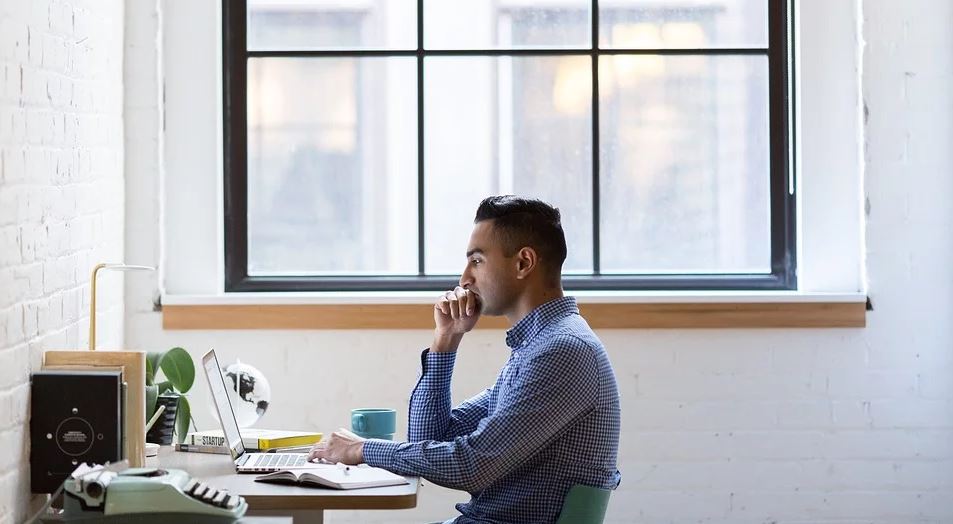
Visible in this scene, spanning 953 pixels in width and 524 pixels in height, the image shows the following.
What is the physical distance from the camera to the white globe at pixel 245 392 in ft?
10.1

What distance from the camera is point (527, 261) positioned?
2.80m

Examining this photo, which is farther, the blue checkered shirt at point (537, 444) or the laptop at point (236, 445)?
the laptop at point (236, 445)

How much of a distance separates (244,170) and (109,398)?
4.66 ft

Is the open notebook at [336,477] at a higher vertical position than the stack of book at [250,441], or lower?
lower

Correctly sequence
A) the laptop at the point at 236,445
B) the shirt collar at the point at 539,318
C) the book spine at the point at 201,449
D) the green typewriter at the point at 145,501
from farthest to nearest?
the book spine at the point at 201,449 < the shirt collar at the point at 539,318 < the laptop at the point at 236,445 < the green typewriter at the point at 145,501

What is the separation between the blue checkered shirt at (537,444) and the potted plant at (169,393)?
58cm

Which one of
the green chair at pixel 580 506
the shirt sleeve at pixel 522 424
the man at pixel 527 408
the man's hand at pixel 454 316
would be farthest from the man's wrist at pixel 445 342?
the green chair at pixel 580 506

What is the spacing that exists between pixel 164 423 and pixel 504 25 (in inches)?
66.6

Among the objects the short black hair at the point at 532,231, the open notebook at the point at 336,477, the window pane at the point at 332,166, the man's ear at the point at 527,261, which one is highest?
the window pane at the point at 332,166

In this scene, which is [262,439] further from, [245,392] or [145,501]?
[145,501]

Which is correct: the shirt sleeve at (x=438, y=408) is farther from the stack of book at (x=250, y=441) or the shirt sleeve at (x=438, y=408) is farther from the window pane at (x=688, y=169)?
the window pane at (x=688, y=169)

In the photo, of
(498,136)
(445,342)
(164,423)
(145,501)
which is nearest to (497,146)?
(498,136)

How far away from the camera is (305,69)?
394 centimetres

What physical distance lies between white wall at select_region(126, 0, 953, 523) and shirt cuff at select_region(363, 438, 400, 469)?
45.5 inches
